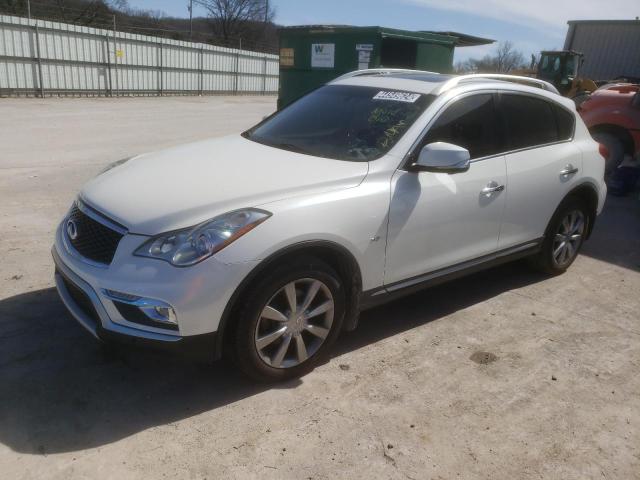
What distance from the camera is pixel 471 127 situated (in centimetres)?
383

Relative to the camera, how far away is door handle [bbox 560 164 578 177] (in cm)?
446

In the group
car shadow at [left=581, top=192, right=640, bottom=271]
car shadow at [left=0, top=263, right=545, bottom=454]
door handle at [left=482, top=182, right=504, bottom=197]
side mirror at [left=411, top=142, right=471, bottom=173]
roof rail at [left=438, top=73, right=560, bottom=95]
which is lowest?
car shadow at [left=581, top=192, right=640, bottom=271]

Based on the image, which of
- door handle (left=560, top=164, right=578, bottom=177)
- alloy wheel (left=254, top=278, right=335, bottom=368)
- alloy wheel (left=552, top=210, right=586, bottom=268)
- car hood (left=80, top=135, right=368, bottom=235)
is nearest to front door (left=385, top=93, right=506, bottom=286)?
car hood (left=80, top=135, right=368, bottom=235)

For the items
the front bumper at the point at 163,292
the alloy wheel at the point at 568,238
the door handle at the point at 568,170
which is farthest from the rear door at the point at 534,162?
the front bumper at the point at 163,292

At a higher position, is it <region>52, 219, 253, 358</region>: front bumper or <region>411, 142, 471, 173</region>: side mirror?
<region>411, 142, 471, 173</region>: side mirror

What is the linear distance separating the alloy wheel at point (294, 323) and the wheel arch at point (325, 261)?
15 cm

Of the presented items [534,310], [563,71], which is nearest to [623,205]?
[534,310]

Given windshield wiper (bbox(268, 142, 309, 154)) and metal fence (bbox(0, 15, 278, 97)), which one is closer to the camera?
windshield wiper (bbox(268, 142, 309, 154))

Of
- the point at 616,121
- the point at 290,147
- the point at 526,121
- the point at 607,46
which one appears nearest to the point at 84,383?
the point at 290,147

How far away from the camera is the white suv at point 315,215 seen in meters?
2.67

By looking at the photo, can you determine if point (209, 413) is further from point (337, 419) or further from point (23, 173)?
point (23, 173)

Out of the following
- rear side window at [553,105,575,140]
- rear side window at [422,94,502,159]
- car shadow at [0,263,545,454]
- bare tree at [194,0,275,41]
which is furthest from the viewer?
bare tree at [194,0,275,41]

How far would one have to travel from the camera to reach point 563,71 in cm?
1902

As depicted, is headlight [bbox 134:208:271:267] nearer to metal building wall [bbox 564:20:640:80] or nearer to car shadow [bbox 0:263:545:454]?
car shadow [bbox 0:263:545:454]
